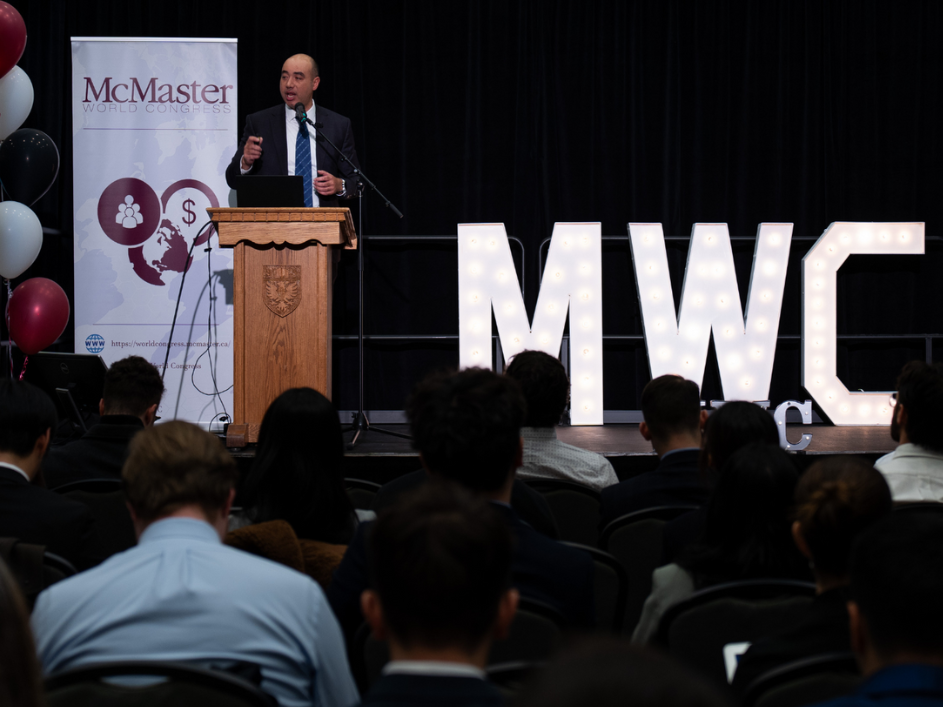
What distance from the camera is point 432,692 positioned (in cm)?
87

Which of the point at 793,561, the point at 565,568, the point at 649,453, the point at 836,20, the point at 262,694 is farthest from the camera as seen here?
the point at 836,20

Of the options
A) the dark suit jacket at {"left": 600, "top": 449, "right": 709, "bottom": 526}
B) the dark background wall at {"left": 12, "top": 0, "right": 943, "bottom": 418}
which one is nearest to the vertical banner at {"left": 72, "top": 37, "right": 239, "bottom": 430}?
the dark background wall at {"left": 12, "top": 0, "right": 943, "bottom": 418}

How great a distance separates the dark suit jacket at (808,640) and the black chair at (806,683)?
0.44ft

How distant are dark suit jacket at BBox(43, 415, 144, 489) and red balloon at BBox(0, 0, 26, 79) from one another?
2.91 m

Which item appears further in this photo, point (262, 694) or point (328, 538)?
point (328, 538)

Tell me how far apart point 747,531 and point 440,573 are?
101 cm

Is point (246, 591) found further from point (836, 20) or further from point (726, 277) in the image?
point (836, 20)

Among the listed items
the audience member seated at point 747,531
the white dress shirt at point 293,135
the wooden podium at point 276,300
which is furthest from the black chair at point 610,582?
the white dress shirt at point 293,135

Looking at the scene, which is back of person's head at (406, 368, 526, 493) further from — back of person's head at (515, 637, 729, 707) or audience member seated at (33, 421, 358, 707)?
back of person's head at (515, 637, 729, 707)

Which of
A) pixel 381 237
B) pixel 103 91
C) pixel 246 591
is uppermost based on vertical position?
pixel 103 91

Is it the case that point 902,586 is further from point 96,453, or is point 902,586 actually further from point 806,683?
point 96,453

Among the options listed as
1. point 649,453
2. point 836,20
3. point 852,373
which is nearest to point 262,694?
point 649,453

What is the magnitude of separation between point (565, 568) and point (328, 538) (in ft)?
2.09

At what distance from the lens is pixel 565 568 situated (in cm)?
153
